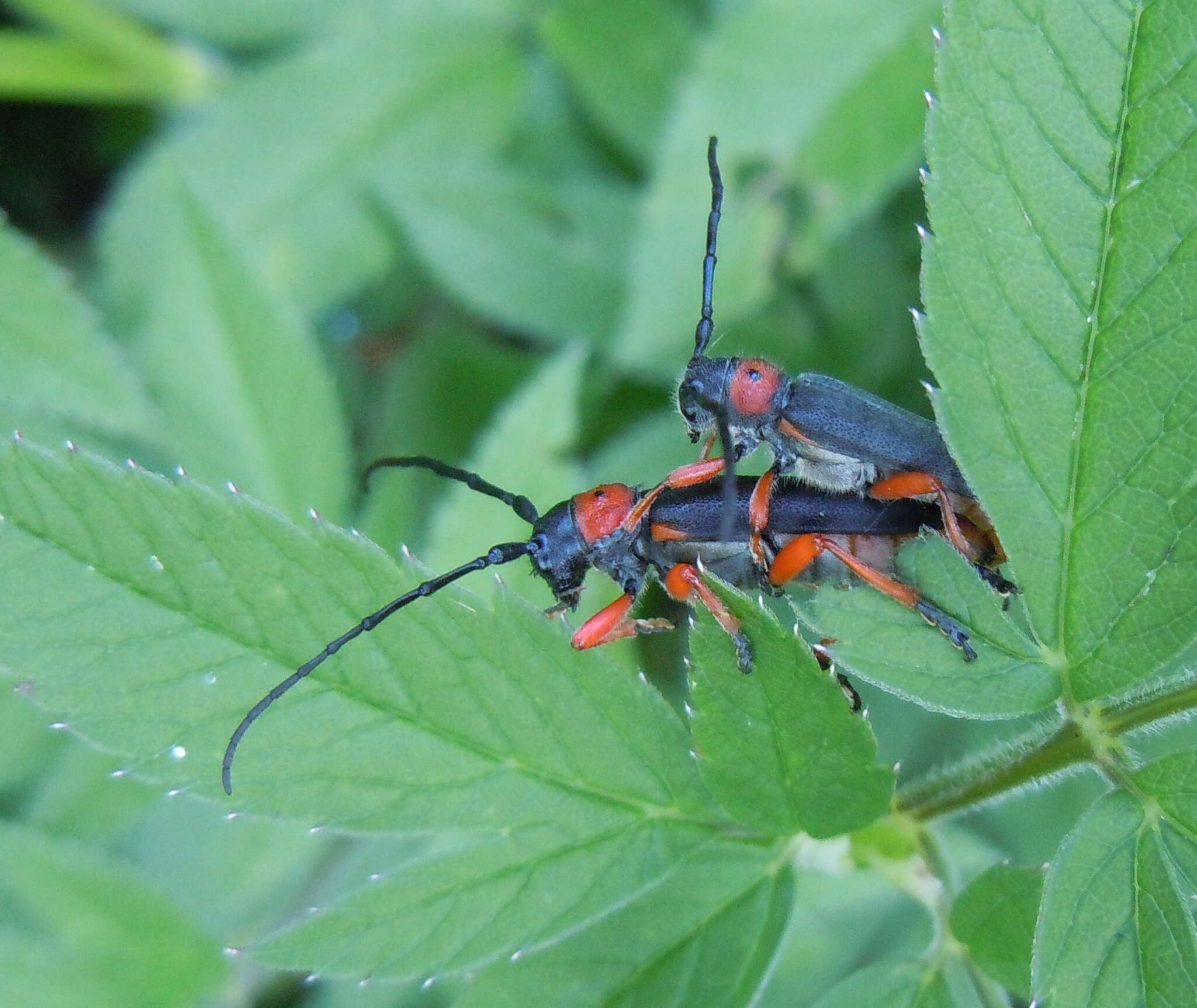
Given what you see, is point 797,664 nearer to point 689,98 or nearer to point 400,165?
point 689,98

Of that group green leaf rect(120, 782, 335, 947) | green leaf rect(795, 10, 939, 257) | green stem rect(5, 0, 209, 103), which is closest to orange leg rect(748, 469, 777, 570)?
green leaf rect(795, 10, 939, 257)

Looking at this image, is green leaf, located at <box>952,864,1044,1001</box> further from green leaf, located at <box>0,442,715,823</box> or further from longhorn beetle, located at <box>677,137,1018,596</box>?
longhorn beetle, located at <box>677,137,1018,596</box>

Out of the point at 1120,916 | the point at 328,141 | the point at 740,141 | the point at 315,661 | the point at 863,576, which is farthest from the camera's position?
the point at 328,141

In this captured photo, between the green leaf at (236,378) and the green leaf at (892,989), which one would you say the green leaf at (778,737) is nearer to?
the green leaf at (892,989)

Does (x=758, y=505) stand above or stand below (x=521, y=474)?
above

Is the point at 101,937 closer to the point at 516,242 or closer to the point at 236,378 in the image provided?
the point at 236,378

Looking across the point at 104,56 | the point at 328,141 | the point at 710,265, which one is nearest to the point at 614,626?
the point at 710,265

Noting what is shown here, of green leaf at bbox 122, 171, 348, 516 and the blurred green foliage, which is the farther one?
green leaf at bbox 122, 171, 348, 516

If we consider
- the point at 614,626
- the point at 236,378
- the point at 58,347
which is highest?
the point at 614,626
